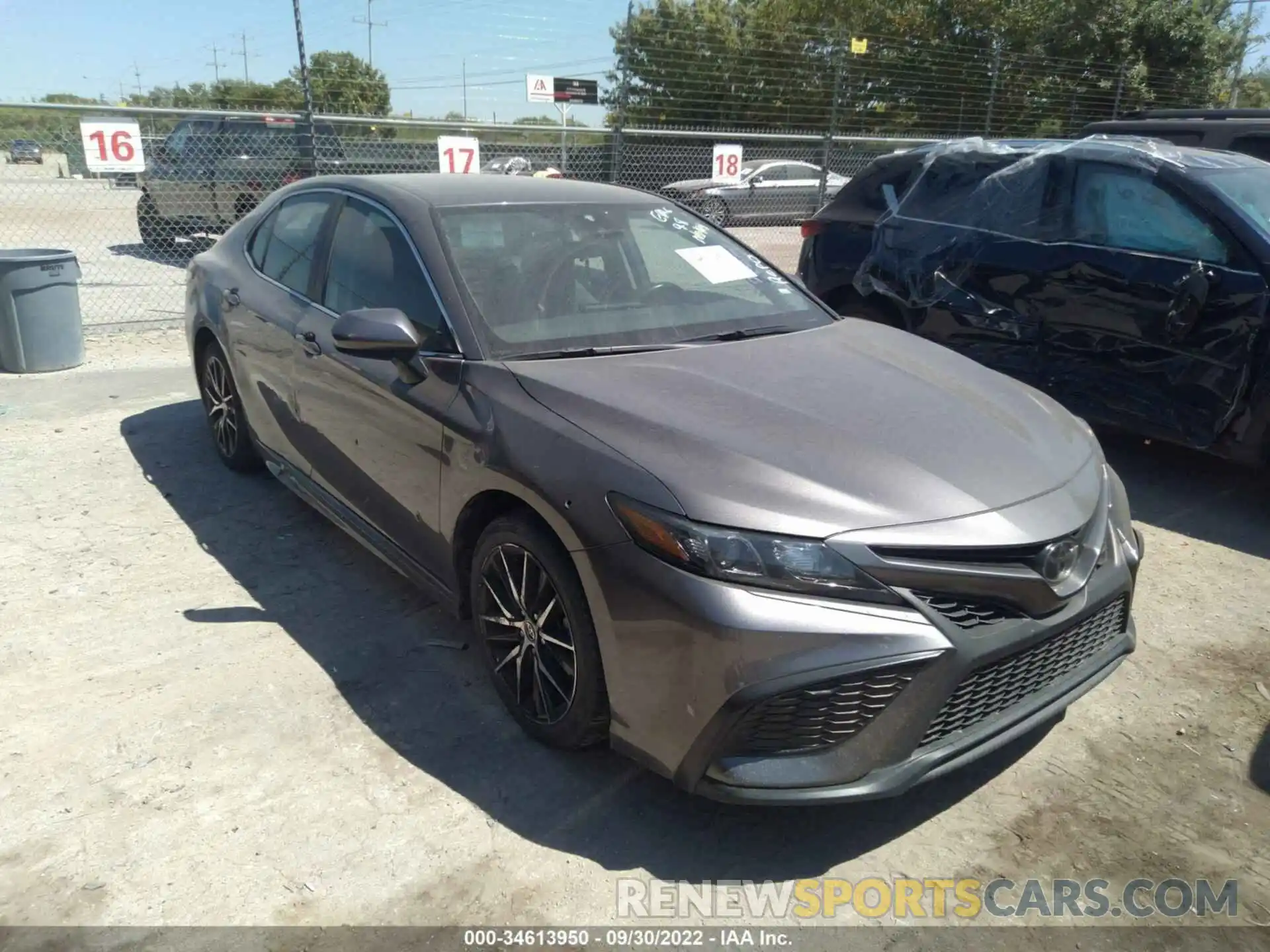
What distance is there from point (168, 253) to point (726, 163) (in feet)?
25.7

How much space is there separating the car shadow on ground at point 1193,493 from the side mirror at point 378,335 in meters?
3.46

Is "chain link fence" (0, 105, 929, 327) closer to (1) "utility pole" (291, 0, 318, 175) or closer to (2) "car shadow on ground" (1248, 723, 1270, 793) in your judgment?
(1) "utility pole" (291, 0, 318, 175)

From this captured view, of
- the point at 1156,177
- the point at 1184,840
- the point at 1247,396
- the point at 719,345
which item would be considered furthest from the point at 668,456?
the point at 1156,177

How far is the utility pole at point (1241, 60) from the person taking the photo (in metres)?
20.4

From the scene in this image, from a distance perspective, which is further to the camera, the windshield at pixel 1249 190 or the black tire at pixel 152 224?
the black tire at pixel 152 224

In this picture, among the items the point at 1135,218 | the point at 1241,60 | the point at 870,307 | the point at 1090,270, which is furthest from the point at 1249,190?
the point at 1241,60

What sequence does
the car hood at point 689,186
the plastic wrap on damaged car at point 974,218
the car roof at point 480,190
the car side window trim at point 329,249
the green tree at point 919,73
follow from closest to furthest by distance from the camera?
the car side window trim at point 329,249 < the car roof at point 480,190 < the plastic wrap on damaged car at point 974,218 < the car hood at point 689,186 < the green tree at point 919,73

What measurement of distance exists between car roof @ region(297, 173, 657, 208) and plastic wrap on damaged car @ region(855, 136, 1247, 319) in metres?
2.46

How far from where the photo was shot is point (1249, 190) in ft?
17.1

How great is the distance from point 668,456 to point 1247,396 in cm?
355

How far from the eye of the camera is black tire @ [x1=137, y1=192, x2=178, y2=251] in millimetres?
12641

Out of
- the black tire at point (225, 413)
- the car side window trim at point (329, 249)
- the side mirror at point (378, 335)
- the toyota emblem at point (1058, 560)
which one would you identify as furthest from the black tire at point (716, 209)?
the toyota emblem at point (1058, 560)

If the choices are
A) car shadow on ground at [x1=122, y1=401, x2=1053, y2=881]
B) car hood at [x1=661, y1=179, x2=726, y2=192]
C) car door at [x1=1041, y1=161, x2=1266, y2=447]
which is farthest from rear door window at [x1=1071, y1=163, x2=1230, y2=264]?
car hood at [x1=661, y1=179, x2=726, y2=192]

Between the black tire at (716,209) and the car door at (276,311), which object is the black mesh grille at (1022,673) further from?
the black tire at (716,209)
